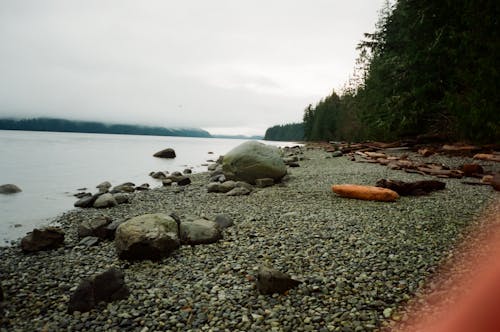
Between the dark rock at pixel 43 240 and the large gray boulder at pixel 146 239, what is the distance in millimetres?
1739

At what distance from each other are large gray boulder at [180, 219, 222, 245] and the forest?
1293 cm

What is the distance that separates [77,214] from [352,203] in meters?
7.58

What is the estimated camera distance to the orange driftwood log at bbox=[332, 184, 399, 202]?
6.73m

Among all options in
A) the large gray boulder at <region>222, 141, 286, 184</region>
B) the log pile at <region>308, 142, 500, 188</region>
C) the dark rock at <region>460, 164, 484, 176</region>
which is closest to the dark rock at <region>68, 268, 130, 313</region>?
the large gray boulder at <region>222, 141, 286, 184</region>

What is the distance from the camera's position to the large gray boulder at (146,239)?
4.66m

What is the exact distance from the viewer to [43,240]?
227 inches

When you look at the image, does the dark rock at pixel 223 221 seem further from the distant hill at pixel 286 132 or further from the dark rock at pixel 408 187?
the distant hill at pixel 286 132

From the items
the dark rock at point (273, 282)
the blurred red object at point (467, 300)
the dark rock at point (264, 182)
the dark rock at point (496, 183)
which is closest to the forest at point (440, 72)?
the dark rock at point (496, 183)

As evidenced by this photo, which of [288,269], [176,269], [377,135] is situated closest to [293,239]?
[288,269]

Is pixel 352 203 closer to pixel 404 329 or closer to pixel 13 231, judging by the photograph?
pixel 404 329

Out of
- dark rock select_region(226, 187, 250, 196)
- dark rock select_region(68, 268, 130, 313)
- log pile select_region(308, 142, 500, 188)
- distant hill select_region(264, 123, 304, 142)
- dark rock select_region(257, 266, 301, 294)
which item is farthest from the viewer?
distant hill select_region(264, 123, 304, 142)

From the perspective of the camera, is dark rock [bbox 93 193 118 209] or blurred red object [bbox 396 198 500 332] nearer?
blurred red object [bbox 396 198 500 332]

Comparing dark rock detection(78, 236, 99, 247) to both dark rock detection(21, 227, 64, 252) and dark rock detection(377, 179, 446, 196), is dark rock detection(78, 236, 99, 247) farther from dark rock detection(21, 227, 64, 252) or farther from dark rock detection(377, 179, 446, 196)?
dark rock detection(377, 179, 446, 196)

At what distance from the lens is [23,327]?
3.33 m
